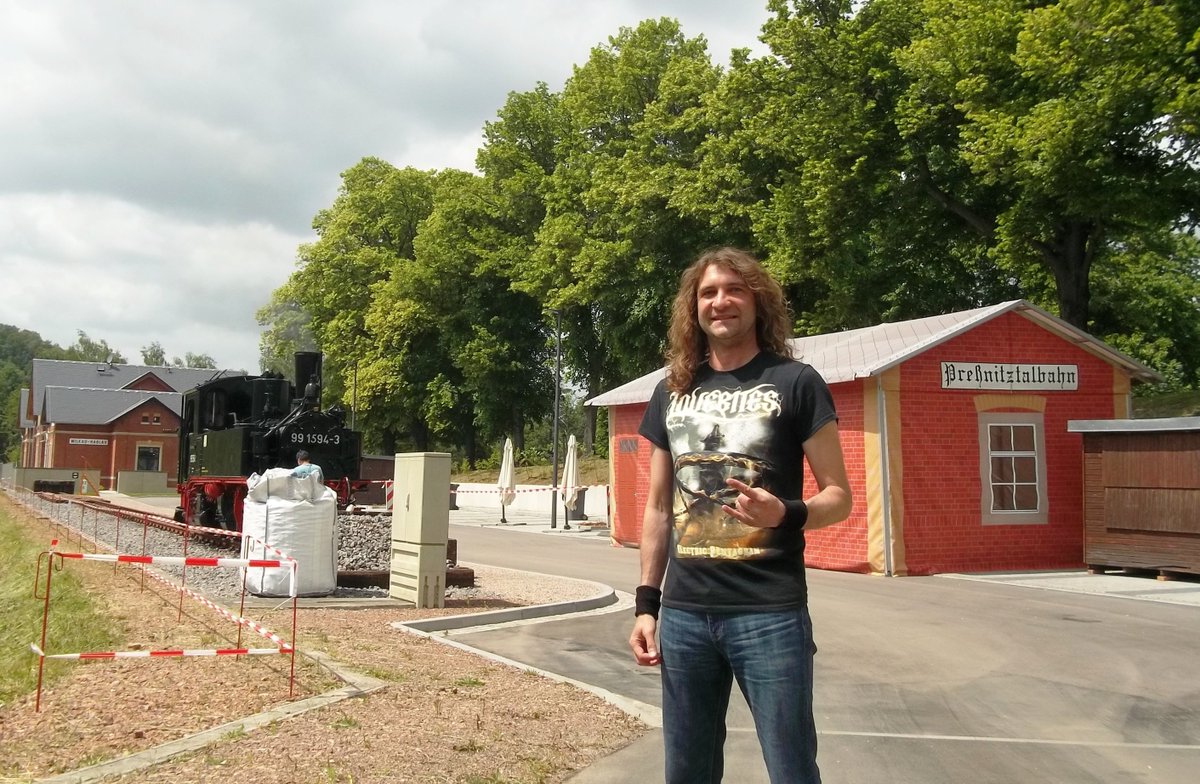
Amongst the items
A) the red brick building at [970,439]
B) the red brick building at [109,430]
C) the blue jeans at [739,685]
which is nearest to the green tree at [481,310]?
the red brick building at [109,430]

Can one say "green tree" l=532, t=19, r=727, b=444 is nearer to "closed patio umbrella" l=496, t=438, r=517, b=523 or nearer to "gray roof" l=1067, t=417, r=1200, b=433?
"closed patio umbrella" l=496, t=438, r=517, b=523

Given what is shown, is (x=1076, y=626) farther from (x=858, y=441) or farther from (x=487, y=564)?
(x=487, y=564)

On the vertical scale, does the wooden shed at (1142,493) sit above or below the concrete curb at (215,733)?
above

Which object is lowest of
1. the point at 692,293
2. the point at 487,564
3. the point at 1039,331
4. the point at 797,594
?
the point at 487,564

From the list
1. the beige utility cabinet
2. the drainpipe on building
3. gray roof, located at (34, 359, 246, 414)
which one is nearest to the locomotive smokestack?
the beige utility cabinet

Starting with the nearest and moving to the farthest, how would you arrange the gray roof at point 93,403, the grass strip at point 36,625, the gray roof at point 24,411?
1. the grass strip at point 36,625
2. the gray roof at point 93,403
3. the gray roof at point 24,411

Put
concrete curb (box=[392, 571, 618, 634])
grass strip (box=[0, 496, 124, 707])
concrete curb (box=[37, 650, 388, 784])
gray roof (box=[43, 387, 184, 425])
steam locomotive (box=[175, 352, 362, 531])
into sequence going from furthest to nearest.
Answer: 1. gray roof (box=[43, 387, 184, 425])
2. steam locomotive (box=[175, 352, 362, 531])
3. concrete curb (box=[392, 571, 618, 634])
4. grass strip (box=[0, 496, 124, 707])
5. concrete curb (box=[37, 650, 388, 784])

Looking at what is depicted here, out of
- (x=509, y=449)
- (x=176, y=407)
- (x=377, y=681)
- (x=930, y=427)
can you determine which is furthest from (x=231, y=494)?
(x=176, y=407)

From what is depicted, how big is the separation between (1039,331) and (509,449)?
56.0 ft

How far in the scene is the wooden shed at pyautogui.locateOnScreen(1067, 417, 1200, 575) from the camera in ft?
48.2

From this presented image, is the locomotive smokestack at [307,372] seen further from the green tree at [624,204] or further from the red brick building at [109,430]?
the red brick building at [109,430]

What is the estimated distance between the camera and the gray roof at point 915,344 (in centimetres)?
1638

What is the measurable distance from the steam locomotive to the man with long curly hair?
1776cm

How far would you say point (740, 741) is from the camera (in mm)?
5656
